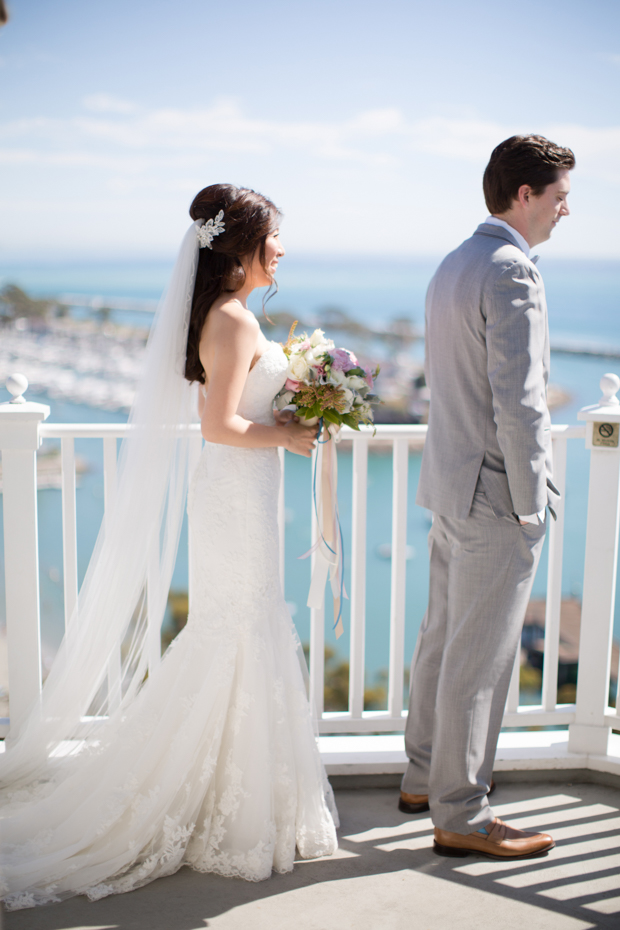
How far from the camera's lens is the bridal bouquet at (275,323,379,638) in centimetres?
230

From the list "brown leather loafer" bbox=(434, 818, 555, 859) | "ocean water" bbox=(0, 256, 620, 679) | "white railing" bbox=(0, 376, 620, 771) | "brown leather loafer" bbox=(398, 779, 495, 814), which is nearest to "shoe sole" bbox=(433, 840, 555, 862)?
"brown leather loafer" bbox=(434, 818, 555, 859)

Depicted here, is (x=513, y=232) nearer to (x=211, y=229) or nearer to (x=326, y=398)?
(x=326, y=398)

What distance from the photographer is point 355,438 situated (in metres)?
2.82

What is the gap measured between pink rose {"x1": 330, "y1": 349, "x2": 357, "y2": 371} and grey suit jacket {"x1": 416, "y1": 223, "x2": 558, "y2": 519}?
22 cm

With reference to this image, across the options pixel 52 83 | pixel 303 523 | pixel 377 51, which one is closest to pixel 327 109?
pixel 377 51

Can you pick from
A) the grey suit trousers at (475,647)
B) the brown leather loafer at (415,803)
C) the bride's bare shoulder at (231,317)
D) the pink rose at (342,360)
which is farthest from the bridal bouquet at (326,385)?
the brown leather loafer at (415,803)

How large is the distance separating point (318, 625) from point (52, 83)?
38835 mm

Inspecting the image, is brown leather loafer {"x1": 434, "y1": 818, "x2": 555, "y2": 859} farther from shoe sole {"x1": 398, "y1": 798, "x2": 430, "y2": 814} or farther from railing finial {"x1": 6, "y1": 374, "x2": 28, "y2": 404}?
railing finial {"x1": 6, "y1": 374, "x2": 28, "y2": 404}

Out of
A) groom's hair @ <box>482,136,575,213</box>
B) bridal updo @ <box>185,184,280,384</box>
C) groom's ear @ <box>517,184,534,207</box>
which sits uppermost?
groom's hair @ <box>482,136,575,213</box>

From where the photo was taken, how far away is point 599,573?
2838 millimetres

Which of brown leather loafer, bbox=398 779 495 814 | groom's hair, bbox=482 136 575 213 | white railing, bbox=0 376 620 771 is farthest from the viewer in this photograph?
white railing, bbox=0 376 620 771

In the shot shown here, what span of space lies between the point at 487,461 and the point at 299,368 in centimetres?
59

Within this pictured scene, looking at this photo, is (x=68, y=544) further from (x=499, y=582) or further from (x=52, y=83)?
(x=52, y=83)

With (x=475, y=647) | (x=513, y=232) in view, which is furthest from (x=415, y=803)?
(x=513, y=232)
